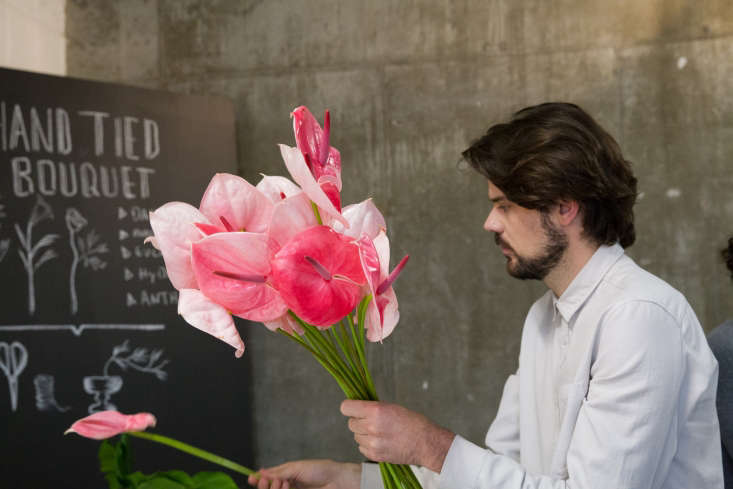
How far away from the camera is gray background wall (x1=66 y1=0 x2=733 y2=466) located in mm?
3166

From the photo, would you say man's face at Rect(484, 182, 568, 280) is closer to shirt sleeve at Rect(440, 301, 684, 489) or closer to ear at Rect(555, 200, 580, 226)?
ear at Rect(555, 200, 580, 226)

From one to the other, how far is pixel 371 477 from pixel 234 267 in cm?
68

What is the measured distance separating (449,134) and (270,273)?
275 cm

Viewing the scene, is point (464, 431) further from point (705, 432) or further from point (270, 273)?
point (270, 273)

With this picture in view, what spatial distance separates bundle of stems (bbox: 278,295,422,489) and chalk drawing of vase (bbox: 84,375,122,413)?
204 cm

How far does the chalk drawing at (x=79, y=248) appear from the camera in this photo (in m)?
2.70

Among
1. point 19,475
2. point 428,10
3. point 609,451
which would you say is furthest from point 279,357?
point 609,451

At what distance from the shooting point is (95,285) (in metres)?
2.76

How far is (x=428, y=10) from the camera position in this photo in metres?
3.35

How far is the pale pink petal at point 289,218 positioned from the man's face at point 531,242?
0.86 m

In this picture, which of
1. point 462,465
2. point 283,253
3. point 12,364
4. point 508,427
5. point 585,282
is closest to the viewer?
point 283,253

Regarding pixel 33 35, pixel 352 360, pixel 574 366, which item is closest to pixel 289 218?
pixel 352 360

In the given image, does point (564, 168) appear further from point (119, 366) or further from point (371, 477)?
point (119, 366)

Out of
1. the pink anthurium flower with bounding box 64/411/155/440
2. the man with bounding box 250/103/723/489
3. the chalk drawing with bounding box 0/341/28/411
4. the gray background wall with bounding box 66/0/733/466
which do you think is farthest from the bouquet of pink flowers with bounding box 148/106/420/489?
the gray background wall with bounding box 66/0/733/466
